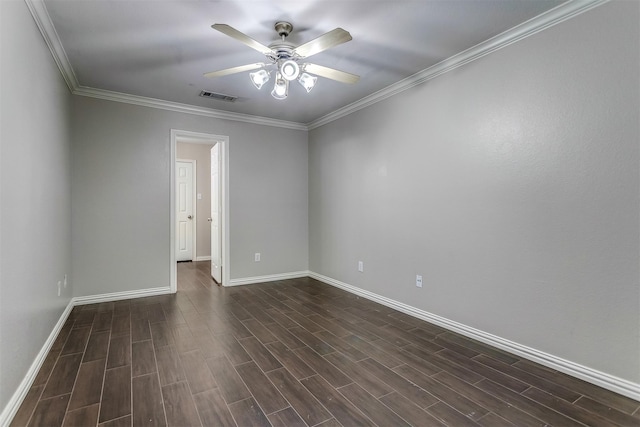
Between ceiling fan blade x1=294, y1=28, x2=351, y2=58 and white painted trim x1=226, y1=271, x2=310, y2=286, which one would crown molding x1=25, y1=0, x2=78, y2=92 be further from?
white painted trim x1=226, y1=271, x2=310, y2=286

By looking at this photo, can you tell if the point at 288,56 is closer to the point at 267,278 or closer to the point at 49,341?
the point at 49,341

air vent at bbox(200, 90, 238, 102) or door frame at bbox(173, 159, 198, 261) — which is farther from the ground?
air vent at bbox(200, 90, 238, 102)

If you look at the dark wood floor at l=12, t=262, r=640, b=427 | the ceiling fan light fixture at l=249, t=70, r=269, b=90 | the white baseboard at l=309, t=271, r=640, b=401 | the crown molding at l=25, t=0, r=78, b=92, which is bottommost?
the dark wood floor at l=12, t=262, r=640, b=427

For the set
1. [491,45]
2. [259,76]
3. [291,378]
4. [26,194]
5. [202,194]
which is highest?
[491,45]

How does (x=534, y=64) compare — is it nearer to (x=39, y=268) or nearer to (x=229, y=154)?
(x=229, y=154)

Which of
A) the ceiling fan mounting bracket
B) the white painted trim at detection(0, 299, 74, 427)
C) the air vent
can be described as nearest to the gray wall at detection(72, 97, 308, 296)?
the air vent

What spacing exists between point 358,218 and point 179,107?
9.00ft

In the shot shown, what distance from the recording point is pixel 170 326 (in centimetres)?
303

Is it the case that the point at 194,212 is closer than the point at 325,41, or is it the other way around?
the point at 325,41

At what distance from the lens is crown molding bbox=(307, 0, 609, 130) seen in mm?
2086

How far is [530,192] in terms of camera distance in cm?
236

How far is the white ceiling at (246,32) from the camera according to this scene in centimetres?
212

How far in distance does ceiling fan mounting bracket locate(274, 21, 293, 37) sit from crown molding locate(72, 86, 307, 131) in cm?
229

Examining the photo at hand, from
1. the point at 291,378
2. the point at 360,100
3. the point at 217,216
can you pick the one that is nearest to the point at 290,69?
the point at 360,100
